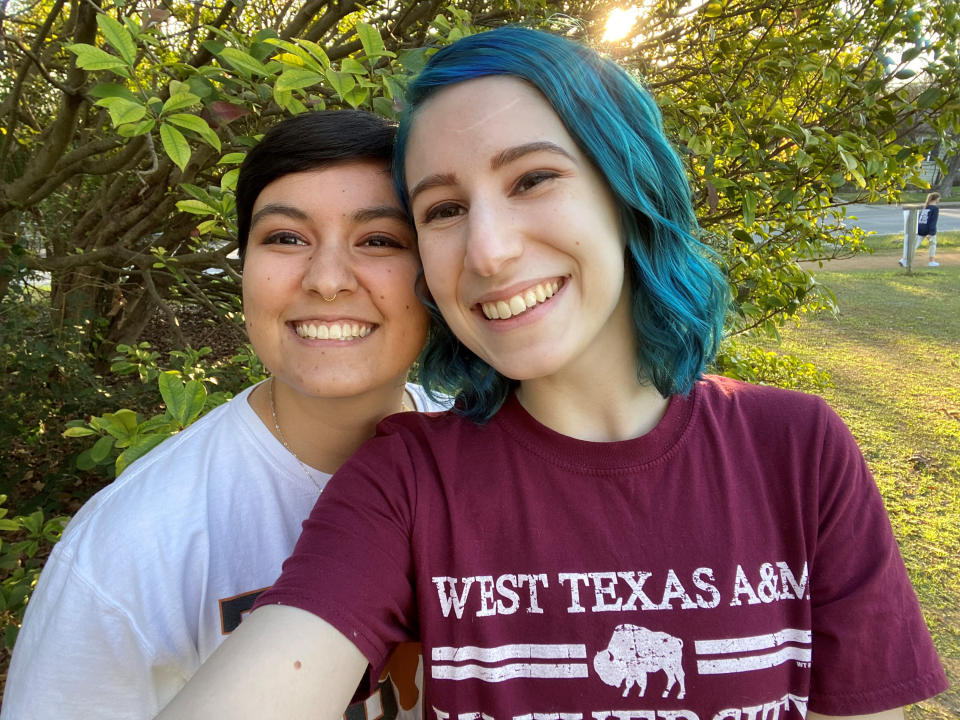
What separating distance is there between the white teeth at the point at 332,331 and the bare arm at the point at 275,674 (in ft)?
2.06

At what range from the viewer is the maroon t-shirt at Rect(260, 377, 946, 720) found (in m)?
1.16

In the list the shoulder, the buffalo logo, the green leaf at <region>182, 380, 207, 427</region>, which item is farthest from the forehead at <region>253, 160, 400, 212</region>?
the buffalo logo

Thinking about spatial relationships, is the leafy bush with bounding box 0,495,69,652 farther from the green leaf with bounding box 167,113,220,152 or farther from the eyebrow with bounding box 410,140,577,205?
the eyebrow with bounding box 410,140,577,205

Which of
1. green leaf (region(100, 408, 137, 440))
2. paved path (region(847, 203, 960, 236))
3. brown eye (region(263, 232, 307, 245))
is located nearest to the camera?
brown eye (region(263, 232, 307, 245))

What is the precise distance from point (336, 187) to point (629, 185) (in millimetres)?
667

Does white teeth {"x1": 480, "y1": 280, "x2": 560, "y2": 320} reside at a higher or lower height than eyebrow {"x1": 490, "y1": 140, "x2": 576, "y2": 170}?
lower

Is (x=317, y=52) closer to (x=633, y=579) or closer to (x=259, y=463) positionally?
A: (x=259, y=463)

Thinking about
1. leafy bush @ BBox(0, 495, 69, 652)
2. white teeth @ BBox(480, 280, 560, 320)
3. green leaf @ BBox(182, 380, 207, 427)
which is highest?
white teeth @ BBox(480, 280, 560, 320)

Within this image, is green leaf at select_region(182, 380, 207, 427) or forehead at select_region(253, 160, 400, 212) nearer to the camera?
forehead at select_region(253, 160, 400, 212)

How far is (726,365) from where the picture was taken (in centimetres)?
284

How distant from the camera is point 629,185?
135cm

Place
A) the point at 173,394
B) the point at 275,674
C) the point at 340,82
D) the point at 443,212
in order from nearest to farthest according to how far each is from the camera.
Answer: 1. the point at 275,674
2. the point at 443,212
3. the point at 340,82
4. the point at 173,394

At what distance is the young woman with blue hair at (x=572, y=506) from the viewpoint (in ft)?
3.81

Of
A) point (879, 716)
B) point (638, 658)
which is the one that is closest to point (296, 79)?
point (638, 658)
